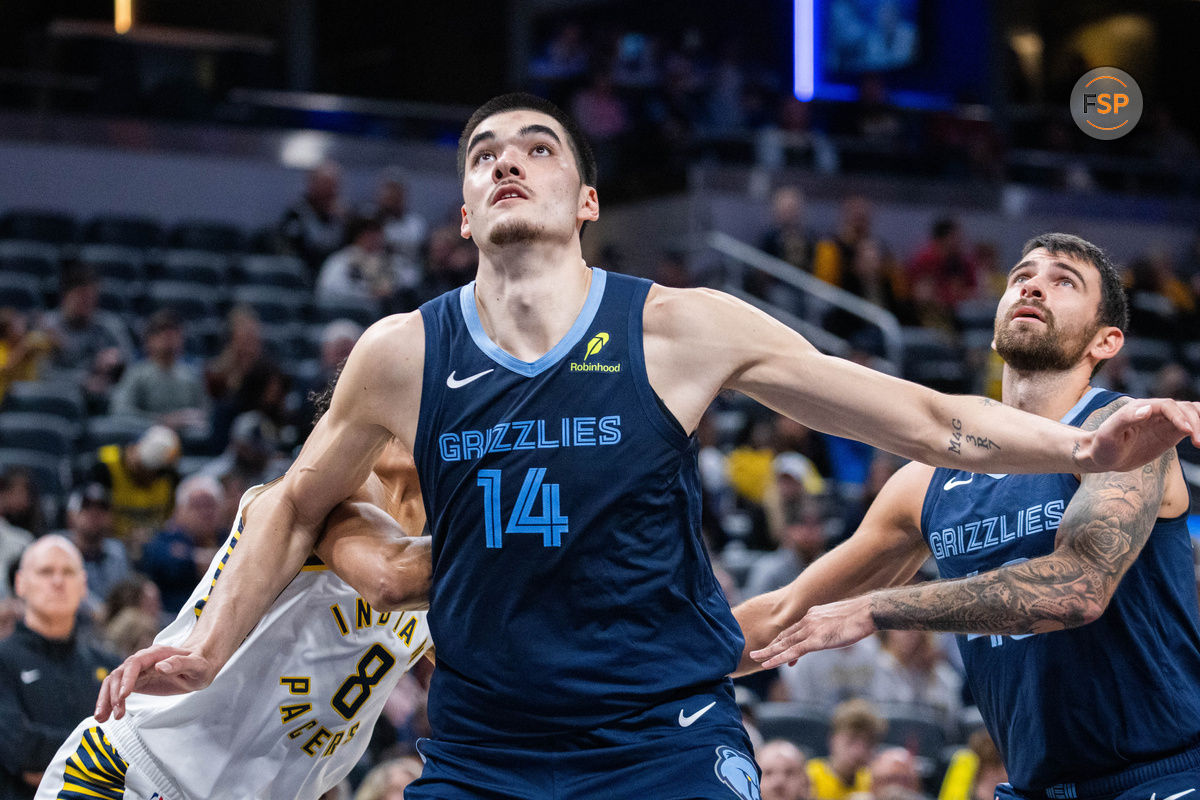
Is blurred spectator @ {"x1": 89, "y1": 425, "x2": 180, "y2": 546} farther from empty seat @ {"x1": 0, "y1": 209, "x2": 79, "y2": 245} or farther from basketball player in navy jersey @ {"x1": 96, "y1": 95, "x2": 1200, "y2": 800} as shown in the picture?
basketball player in navy jersey @ {"x1": 96, "y1": 95, "x2": 1200, "y2": 800}

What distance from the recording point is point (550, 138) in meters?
3.80

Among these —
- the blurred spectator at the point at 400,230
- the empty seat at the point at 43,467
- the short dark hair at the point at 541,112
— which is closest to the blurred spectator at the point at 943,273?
the blurred spectator at the point at 400,230

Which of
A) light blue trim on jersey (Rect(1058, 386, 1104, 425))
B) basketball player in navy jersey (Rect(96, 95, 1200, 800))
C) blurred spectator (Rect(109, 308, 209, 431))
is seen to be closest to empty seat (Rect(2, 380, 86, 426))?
blurred spectator (Rect(109, 308, 209, 431))

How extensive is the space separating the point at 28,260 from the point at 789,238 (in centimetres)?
710

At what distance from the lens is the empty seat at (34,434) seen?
32.5ft

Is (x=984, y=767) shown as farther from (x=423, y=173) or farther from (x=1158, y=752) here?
(x=423, y=173)

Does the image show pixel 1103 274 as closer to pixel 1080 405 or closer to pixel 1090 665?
pixel 1080 405

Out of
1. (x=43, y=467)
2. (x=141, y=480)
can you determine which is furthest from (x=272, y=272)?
(x=141, y=480)

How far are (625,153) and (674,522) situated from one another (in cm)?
1434

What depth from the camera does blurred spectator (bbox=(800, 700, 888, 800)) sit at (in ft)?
26.9

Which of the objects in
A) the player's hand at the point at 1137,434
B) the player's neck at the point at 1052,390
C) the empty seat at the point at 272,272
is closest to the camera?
the player's hand at the point at 1137,434

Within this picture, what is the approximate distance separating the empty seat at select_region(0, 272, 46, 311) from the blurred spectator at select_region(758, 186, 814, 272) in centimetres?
700

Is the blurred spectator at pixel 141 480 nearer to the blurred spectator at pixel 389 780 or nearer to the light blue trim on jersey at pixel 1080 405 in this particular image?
the blurred spectator at pixel 389 780

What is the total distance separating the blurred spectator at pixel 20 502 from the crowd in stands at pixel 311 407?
12 millimetres
